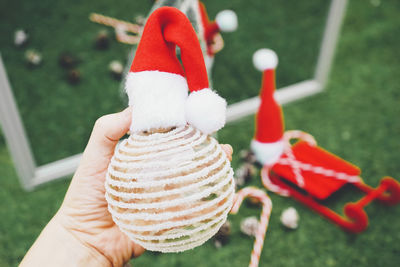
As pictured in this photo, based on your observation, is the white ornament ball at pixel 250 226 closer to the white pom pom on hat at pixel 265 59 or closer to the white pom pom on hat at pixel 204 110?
the white pom pom on hat at pixel 265 59

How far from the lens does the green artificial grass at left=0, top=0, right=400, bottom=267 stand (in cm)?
114

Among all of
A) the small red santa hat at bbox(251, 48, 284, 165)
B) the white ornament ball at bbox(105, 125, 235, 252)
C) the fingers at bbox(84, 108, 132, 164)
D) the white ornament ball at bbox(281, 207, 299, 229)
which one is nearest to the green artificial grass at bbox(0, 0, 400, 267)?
the white ornament ball at bbox(281, 207, 299, 229)

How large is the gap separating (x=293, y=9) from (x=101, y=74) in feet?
3.26

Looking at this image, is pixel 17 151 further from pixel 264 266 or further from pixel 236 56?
pixel 236 56

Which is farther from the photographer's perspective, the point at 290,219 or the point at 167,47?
the point at 290,219

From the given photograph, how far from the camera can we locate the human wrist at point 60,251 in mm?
611

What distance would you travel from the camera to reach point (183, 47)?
476 millimetres

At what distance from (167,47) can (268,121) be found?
30.5 inches

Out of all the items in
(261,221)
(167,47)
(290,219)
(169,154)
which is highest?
(167,47)

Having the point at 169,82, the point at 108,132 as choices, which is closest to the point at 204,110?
the point at 169,82

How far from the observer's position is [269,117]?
122 cm

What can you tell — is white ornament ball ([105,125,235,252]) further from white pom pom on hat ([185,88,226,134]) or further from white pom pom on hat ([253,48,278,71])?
white pom pom on hat ([253,48,278,71])

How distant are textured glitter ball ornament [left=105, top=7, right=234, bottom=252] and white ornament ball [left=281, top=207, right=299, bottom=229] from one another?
0.72 m

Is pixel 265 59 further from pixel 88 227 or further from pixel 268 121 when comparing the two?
pixel 88 227
